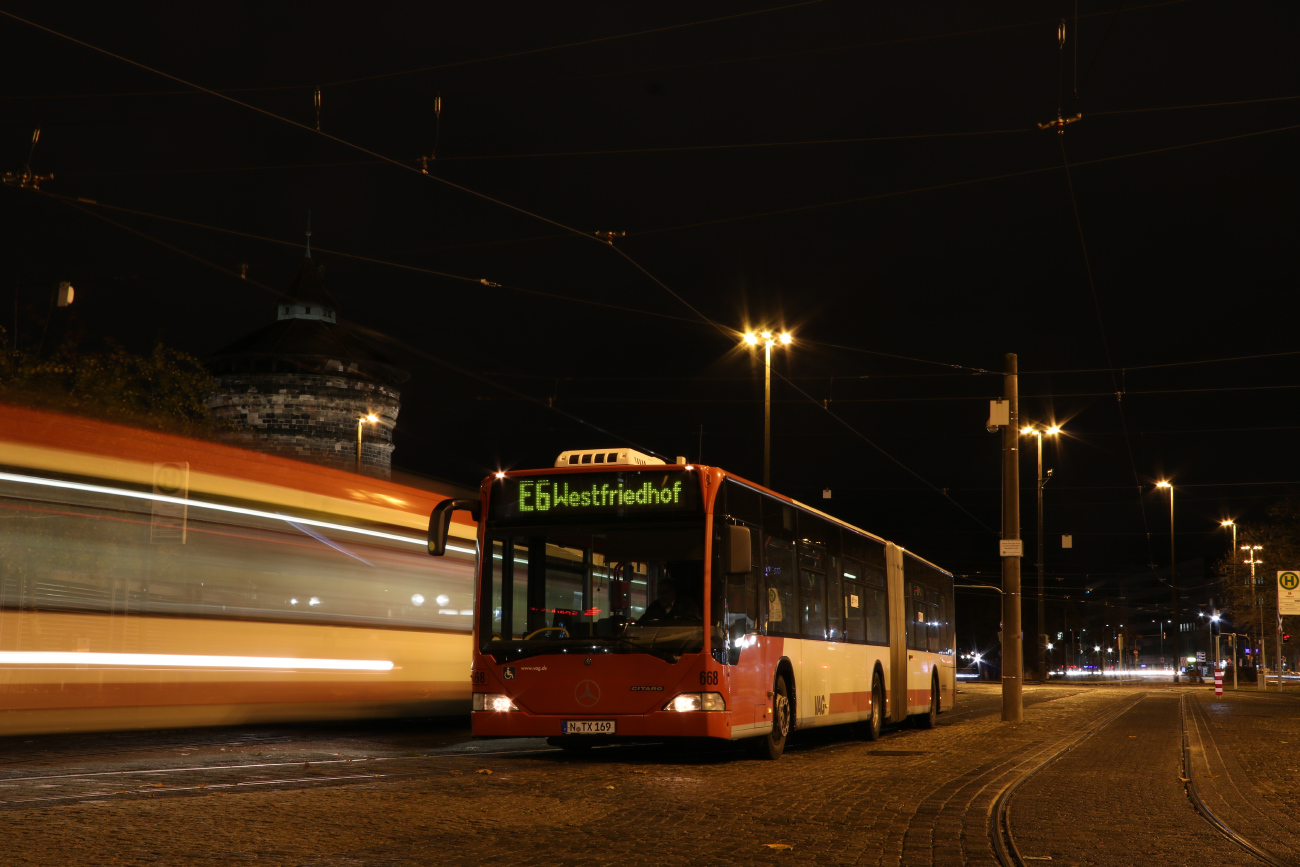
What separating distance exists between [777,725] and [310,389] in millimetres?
72606

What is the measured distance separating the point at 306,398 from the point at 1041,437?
48.8 meters

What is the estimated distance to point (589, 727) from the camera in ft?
39.2

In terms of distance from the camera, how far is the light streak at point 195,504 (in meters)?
11.2

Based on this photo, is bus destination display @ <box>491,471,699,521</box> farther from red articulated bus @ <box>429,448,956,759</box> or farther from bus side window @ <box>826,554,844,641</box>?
bus side window @ <box>826,554,844,641</box>

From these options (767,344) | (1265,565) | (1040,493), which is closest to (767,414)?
(767,344)

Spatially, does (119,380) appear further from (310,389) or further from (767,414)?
(310,389)

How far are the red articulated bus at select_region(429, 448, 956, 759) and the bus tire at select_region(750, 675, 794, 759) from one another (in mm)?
21

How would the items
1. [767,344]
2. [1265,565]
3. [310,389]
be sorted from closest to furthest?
[767,344], [1265,565], [310,389]

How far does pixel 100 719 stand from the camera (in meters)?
11.5

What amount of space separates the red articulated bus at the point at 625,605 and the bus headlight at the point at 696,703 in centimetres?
1

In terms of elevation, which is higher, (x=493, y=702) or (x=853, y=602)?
(x=853, y=602)

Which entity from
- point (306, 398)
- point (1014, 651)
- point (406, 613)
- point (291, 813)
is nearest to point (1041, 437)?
point (1014, 651)

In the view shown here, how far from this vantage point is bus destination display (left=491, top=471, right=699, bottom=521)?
40.6ft

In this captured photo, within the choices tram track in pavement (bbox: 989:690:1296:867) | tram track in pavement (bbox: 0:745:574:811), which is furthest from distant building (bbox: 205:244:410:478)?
tram track in pavement (bbox: 989:690:1296:867)
